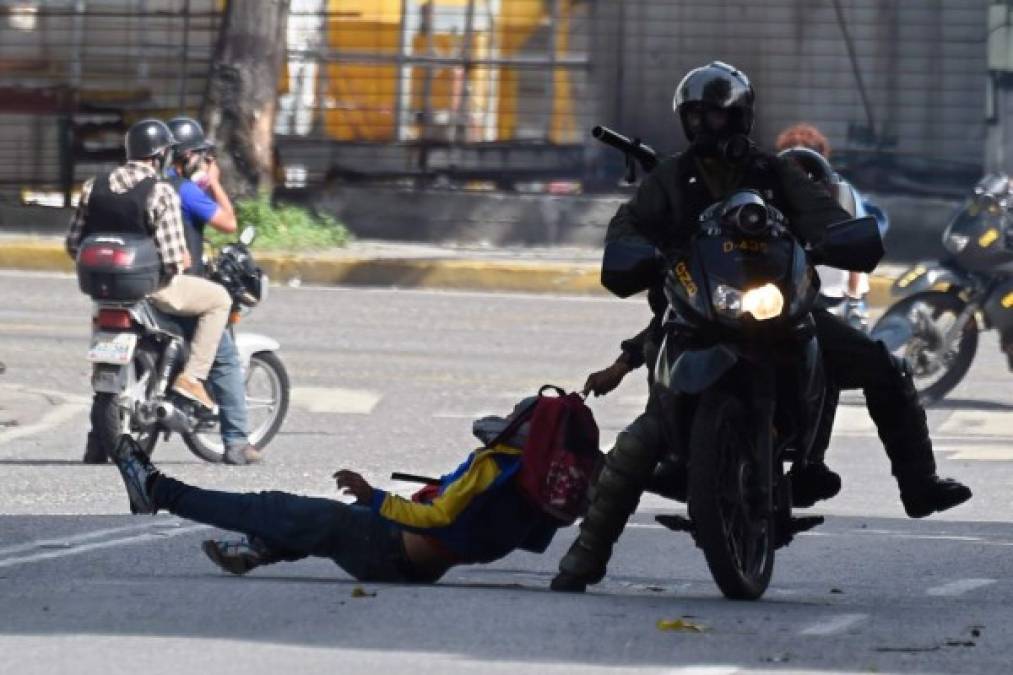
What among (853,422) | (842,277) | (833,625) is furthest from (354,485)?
(853,422)

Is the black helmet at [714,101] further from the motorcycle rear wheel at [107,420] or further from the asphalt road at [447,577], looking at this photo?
the motorcycle rear wheel at [107,420]

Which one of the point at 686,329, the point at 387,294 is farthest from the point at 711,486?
the point at 387,294

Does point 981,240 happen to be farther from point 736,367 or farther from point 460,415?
point 736,367

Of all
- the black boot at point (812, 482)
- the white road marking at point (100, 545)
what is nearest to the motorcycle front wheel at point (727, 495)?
the black boot at point (812, 482)

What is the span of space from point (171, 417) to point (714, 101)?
5832mm

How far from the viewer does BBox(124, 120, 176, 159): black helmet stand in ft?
44.8

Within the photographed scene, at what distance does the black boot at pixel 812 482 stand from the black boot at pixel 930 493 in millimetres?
346

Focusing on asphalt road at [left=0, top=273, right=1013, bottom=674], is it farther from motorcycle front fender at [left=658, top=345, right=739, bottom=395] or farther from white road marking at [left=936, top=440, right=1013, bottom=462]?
motorcycle front fender at [left=658, top=345, right=739, bottom=395]

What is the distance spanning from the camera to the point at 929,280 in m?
17.1

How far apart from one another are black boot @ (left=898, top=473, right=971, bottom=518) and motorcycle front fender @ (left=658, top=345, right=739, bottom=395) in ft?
3.67

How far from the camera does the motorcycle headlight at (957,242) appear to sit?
56.1 ft

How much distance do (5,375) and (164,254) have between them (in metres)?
4.18

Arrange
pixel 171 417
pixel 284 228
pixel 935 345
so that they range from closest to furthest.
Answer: pixel 171 417 → pixel 935 345 → pixel 284 228

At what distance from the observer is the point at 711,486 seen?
320 inches
